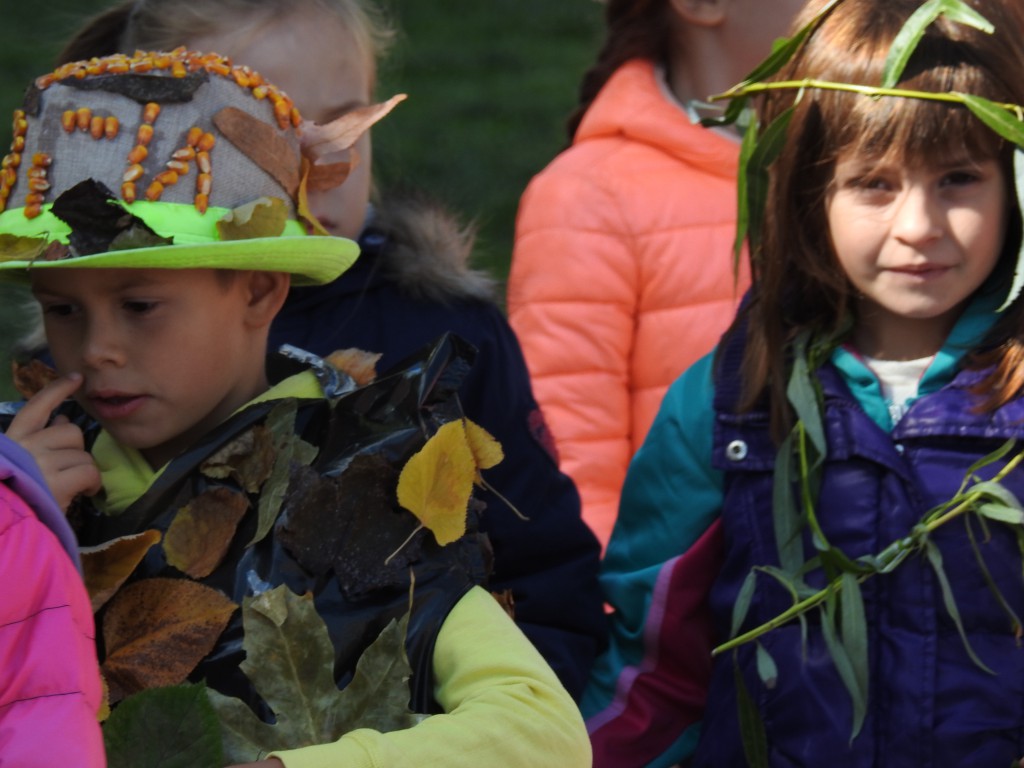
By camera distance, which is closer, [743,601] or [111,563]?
[111,563]

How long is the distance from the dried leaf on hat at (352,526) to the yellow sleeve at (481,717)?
0.38ft

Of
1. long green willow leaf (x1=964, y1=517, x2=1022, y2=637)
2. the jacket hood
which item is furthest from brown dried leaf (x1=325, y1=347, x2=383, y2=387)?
the jacket hood

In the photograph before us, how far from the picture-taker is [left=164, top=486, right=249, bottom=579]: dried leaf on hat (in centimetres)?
230

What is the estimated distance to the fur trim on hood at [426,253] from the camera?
312 centimetres

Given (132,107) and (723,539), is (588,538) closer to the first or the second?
(723,539)

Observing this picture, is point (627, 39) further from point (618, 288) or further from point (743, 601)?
point (743, 601)

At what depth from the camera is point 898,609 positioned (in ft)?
8.54

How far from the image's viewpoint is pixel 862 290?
2770mm

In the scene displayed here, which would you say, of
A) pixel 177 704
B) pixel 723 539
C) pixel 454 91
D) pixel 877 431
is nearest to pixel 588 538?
pixel 723 539

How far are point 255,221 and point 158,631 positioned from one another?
1.84ft

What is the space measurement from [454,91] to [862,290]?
5.76 metres

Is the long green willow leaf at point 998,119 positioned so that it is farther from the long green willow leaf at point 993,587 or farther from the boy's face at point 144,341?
the boy's face at point 144,341

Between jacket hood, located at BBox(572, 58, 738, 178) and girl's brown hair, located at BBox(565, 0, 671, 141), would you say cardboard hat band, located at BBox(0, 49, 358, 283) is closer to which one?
jacket hood, located at BBox(572, 58, 738, 178)

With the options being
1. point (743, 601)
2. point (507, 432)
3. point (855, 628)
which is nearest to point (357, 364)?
point (507, 432)
